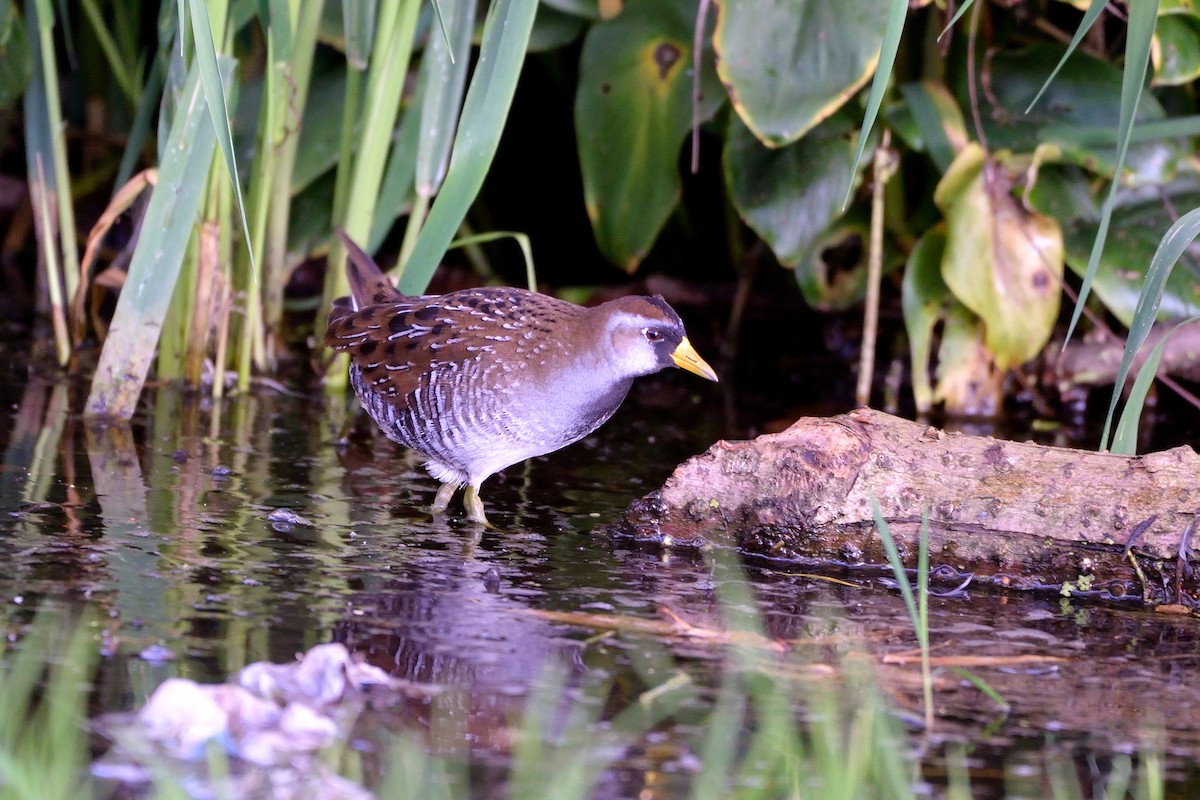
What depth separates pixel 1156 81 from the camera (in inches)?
169

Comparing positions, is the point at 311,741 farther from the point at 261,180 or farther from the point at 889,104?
the point at 889,104

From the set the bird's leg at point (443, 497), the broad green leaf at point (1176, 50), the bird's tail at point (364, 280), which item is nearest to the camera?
the bird's leg at point (443, 497)

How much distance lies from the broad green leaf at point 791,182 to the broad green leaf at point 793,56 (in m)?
0.54

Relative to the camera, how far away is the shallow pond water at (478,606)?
211 cm

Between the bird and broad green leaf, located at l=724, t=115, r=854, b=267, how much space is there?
4.62ft

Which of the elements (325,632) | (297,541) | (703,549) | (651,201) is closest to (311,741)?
(325,632)

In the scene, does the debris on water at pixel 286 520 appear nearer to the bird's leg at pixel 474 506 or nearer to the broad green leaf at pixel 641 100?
the bird's leg at pixel 474 506

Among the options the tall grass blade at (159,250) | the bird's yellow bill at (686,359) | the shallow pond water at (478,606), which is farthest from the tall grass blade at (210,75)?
the bird's yellow bill at (686,359)

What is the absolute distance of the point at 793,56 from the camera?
4.22 meters

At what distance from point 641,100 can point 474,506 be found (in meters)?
2.10

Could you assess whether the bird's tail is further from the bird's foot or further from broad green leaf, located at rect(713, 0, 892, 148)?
broad green leaf, located at rect(713, 0, 892, 148)

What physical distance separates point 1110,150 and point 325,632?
338cm

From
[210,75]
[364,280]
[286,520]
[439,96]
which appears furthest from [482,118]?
[286,520]

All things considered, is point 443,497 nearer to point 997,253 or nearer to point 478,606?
point 478,606
